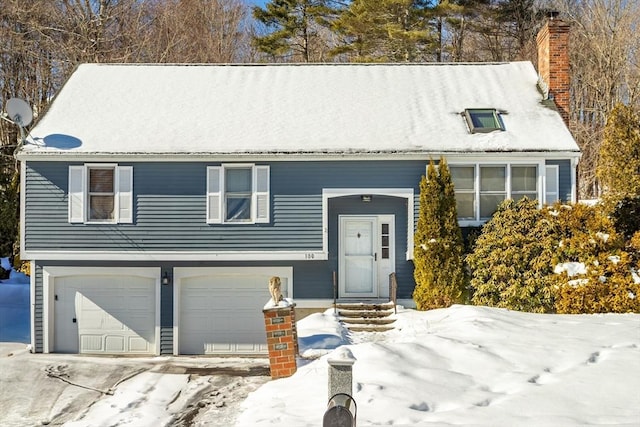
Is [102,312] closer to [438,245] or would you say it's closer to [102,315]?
[102,315]

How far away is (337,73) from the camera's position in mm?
18672

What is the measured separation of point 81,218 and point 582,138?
76.6 ft

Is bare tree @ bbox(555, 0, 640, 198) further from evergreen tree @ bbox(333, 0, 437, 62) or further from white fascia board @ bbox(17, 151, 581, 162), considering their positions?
white fascia board @ bbox(17, 151, 581, 162)

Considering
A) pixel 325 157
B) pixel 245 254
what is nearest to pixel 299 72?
pixel 325 157

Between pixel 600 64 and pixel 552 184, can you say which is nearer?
pixel 552 184

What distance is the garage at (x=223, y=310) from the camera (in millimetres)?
15375

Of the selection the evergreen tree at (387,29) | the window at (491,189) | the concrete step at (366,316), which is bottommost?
the concrete step at (366,316)

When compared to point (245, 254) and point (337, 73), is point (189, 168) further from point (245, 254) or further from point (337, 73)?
point (337, 73)

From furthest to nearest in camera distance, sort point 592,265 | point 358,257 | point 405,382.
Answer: point 358,257
point 592,265
point 405,382

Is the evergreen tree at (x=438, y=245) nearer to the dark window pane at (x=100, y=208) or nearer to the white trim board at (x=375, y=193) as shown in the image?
the white trim board at (x=375, y=193)

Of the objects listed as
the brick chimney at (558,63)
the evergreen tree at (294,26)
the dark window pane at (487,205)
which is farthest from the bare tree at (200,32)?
the dark window pane at (487,205)

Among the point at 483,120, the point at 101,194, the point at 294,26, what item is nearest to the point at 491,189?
the point at 483,120

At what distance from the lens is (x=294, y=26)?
3262cm

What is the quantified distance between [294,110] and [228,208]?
362cm
